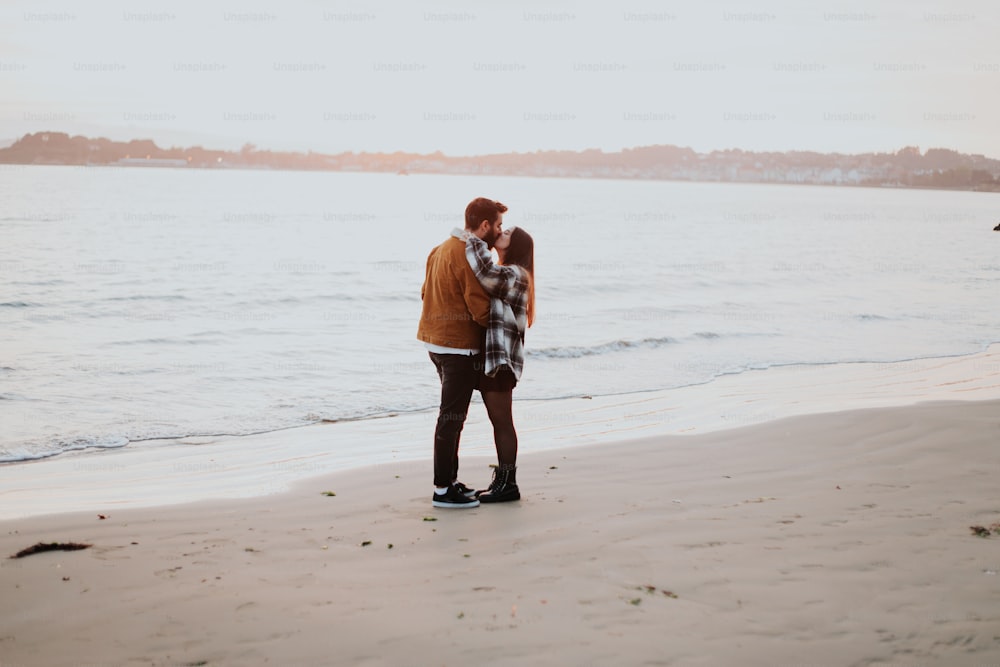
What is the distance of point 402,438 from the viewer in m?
8.05

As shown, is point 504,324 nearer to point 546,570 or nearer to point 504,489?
point 504,489

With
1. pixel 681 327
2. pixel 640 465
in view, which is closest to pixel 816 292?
pixel 681 327

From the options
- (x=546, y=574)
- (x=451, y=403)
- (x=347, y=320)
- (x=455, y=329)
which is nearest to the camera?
(x=546, y=574)

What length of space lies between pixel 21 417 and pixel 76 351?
469 centimetres

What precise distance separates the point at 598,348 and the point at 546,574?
1031 centimetres

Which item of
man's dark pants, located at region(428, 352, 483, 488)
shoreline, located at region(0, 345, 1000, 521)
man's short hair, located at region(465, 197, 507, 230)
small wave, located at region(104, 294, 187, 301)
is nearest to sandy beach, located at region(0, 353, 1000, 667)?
shoreline, located at region(0, 345, 1000, 521)

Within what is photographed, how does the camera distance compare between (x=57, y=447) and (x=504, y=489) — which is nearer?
(x=504, y=489)

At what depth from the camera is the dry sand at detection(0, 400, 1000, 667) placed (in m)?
3.42

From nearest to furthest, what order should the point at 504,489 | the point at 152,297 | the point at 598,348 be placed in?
the point at 504,489 → the point at 598,348 → the point at 152,297

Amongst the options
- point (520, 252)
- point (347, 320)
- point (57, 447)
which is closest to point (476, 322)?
point (520, 252)

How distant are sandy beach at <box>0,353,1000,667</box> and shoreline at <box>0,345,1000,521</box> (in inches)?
7.8

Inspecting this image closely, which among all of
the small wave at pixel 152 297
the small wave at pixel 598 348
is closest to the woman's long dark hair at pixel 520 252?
the small wave at pixel 598 348

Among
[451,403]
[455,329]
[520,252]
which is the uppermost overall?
[520,252]

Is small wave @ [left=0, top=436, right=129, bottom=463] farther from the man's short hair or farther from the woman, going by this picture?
the man's short hair
